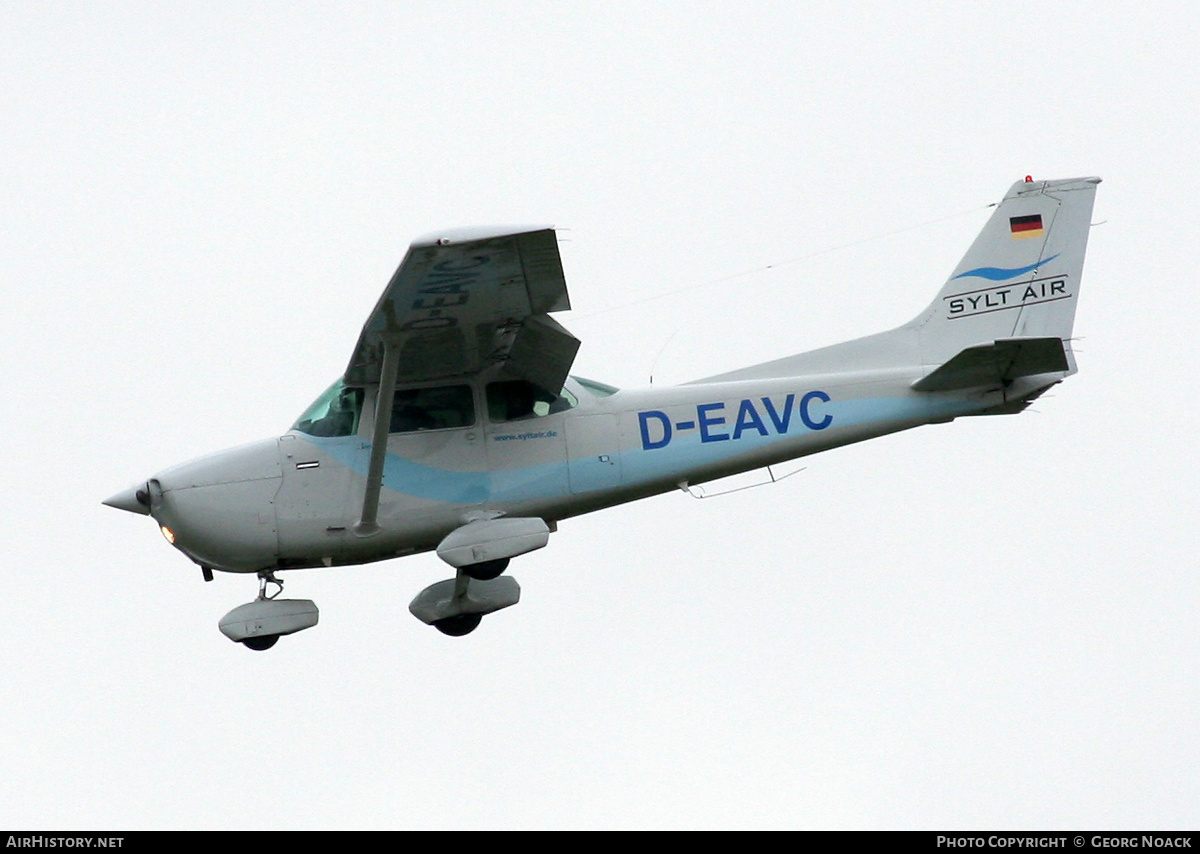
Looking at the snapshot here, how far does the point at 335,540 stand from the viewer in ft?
50.1

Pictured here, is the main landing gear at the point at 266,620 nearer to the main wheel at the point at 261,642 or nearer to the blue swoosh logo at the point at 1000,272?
the main wheel at the point at 261,642

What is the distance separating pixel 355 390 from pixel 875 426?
4.60m

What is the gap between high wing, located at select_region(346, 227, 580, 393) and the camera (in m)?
12.8

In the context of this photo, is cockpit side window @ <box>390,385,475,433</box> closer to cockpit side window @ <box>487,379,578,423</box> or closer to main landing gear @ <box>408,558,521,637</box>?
cockpit side window @ <box>487,379,578,423</box>

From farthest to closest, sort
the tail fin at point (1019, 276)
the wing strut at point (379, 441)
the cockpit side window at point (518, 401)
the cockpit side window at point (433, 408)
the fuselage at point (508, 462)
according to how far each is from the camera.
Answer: the tail fin at point (1019, 276), the cockpit side window at point (518, 401), the cockpit side window at point (433, 408), the fuselage at point (508, 462), the wing strut at point (379, 441)

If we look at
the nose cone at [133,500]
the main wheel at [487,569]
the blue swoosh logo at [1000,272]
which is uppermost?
the blue swoosh logo at [1000,272]

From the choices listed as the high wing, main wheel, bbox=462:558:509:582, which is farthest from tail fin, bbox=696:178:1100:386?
main wheel, bbox=462:558:509:582

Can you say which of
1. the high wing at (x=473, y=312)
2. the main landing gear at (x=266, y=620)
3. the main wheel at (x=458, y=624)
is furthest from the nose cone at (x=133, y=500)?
the main wheel at (x=458, y=624)

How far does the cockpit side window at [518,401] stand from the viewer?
50.9 ft

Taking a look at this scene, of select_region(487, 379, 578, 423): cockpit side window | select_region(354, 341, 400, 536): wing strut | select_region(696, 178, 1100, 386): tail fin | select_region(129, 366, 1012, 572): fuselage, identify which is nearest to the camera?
select_region(354, 341, 400, 536): wing strut

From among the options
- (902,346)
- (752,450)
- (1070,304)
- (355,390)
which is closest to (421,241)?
(355,390)

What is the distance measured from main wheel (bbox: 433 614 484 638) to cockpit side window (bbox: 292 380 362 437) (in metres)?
2.09

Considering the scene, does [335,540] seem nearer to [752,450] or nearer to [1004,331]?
[752,450]

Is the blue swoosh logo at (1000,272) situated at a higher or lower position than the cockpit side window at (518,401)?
higher
